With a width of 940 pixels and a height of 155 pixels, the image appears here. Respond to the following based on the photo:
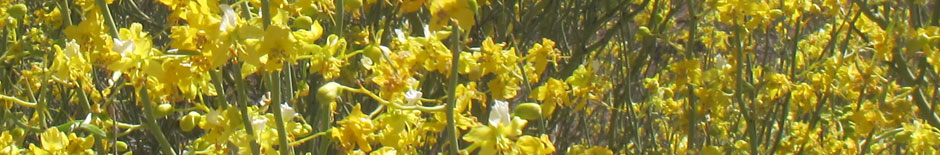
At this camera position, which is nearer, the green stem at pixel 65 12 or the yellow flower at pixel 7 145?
the yellow flower at pixel 7 145

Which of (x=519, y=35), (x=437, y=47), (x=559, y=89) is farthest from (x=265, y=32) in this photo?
(x=519, y=35)

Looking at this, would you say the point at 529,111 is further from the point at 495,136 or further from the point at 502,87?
the point at 502,87

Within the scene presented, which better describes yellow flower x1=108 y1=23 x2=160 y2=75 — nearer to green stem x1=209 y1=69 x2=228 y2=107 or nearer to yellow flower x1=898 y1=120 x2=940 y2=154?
green stem x1=209 y1=69 x2=228 y2=107

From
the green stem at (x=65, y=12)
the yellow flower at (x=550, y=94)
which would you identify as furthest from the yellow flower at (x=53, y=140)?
the yellow flower at (x=550, y=94)

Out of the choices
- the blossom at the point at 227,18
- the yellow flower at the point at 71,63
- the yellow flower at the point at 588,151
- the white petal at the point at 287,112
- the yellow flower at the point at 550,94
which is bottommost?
the yellow flower at the point at 588,151

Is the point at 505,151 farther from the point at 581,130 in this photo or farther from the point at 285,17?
the point at 581,130

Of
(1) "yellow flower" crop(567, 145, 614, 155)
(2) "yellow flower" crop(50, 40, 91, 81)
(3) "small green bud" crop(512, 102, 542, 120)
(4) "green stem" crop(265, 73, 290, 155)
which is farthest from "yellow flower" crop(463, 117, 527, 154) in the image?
(1) "yellow flower" crop(567, 145, 614, 155)

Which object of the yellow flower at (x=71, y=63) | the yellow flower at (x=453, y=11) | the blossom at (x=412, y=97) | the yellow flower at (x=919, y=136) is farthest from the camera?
the yellow flower at (x=919, y=136)

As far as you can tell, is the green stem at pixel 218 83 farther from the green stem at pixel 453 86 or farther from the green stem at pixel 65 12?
the green stem at pixel 65 12

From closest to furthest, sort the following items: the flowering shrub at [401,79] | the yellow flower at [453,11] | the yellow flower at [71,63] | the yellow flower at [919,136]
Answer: the yellow flower at [453,11]
the flowering shrub at [401,79]
the yellow flower at [71,63]
the yellow flower at [919,136]

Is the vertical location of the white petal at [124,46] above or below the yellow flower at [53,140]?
above
